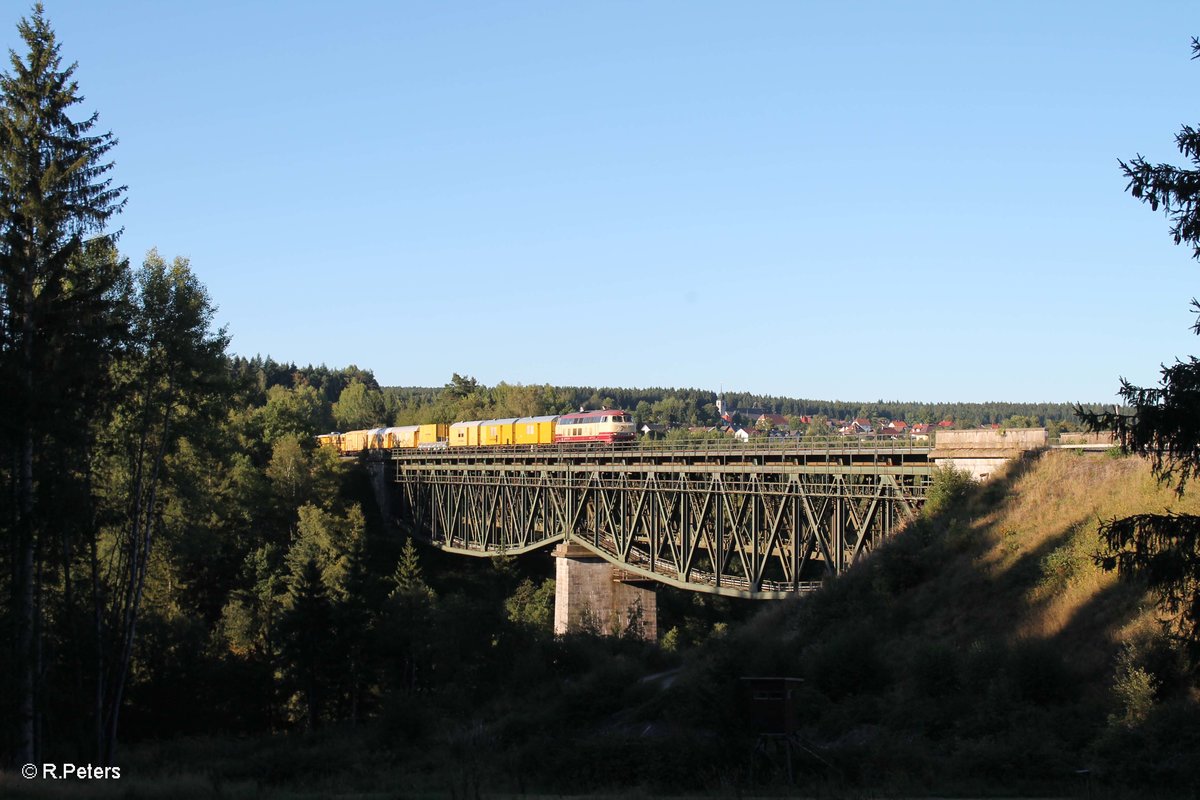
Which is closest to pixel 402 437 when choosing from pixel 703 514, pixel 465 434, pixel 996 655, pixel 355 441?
pixel 355 441

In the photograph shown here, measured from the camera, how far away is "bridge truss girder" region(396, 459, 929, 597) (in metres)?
34.9

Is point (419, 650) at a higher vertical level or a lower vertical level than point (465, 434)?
lower

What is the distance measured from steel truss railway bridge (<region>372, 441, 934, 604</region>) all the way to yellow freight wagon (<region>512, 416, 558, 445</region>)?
8.73 ft

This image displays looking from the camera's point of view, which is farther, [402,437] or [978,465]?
[402,437]

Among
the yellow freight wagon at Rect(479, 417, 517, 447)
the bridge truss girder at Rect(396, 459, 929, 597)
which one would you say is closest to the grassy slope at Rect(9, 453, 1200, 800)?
the bridge truss girder at Rect(396, 459, 929, 597)

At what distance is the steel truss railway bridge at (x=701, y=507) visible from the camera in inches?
1372

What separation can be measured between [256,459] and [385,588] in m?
26.9

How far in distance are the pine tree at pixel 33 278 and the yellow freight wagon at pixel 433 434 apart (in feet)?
224

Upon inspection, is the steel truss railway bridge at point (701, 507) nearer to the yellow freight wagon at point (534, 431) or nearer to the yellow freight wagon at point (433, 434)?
the yellow freight wagon at point (534, 431)

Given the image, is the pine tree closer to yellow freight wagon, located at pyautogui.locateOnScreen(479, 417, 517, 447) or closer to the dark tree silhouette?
the dark tree silhouette

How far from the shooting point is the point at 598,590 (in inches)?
2216

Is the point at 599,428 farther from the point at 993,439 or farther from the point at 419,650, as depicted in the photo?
the point at 993,439

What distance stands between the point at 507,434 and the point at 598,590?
25874mm

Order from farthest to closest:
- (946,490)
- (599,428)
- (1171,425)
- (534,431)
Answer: (534,431) < (599,428) < (946,490) < (1171,425)
